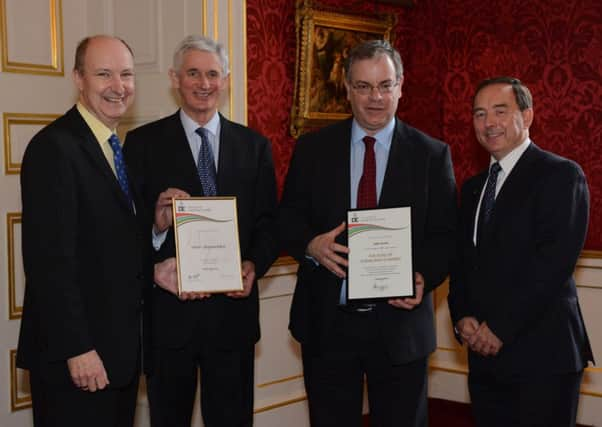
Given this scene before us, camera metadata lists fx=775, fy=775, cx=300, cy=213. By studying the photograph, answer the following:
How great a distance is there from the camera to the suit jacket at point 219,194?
289 centimetres

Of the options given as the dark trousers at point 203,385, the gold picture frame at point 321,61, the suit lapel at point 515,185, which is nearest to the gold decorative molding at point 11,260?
the dark trousers at point 203,385

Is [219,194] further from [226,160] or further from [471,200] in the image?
[471,200]

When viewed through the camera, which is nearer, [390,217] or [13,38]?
[390,217]

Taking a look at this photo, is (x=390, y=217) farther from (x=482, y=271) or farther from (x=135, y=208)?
(x=135, y=208)

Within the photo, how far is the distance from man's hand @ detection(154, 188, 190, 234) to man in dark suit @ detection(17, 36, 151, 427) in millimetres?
139

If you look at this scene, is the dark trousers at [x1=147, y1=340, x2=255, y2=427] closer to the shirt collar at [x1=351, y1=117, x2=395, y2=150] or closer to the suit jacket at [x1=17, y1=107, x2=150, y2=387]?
the suit jacket at [x1=17, y1=107, x2=150, y2=387]

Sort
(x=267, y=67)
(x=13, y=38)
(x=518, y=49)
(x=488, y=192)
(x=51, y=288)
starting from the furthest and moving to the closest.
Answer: (x=518, y=49), (x=267, y=67), (x=13, y=38), (x=488, y=192), (x=51, y=288)

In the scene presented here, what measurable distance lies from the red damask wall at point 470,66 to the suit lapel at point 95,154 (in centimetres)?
168

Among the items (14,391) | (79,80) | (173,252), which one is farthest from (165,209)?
(14,391)

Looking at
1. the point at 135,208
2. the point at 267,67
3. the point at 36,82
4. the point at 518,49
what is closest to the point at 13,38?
the point at 36,82

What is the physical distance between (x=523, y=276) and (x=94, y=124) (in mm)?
1543

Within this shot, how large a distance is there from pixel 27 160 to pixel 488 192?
1.60m

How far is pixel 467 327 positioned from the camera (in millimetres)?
2832

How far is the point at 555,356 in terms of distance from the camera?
2646mm
